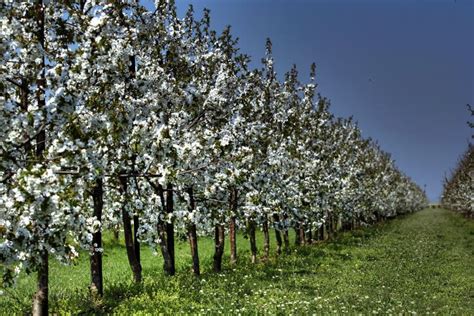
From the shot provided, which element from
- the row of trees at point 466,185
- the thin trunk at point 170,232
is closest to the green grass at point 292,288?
the thin trunk at point 170,232

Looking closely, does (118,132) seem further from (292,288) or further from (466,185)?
(466,185)

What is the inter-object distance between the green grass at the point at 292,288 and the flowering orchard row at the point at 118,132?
159cm

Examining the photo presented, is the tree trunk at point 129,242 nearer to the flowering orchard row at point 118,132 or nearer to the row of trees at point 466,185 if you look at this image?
the flowering orchard row at point 118,132

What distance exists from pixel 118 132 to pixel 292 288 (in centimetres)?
1092

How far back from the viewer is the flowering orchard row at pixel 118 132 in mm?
8398

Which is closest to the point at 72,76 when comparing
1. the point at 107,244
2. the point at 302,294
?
the point at 302,294

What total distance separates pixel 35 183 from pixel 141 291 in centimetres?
1018

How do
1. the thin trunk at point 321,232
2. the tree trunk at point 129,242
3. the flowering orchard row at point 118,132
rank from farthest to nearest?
the thin trunk at point 321,232 < the tree trunk at point 129,242 < the flowering orchard row at point 118,132

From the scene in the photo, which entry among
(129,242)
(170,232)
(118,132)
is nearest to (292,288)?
(170,232)

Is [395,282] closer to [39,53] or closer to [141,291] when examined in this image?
[141,291]

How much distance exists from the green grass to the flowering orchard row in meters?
1.59

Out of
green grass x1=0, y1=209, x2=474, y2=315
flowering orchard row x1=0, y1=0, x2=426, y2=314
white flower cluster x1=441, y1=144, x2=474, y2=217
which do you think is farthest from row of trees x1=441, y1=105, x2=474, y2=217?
flowering orchard row x1=0, y1=0, x2=426, y2=314

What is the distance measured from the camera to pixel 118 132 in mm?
9992

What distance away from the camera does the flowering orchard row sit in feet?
27.6
